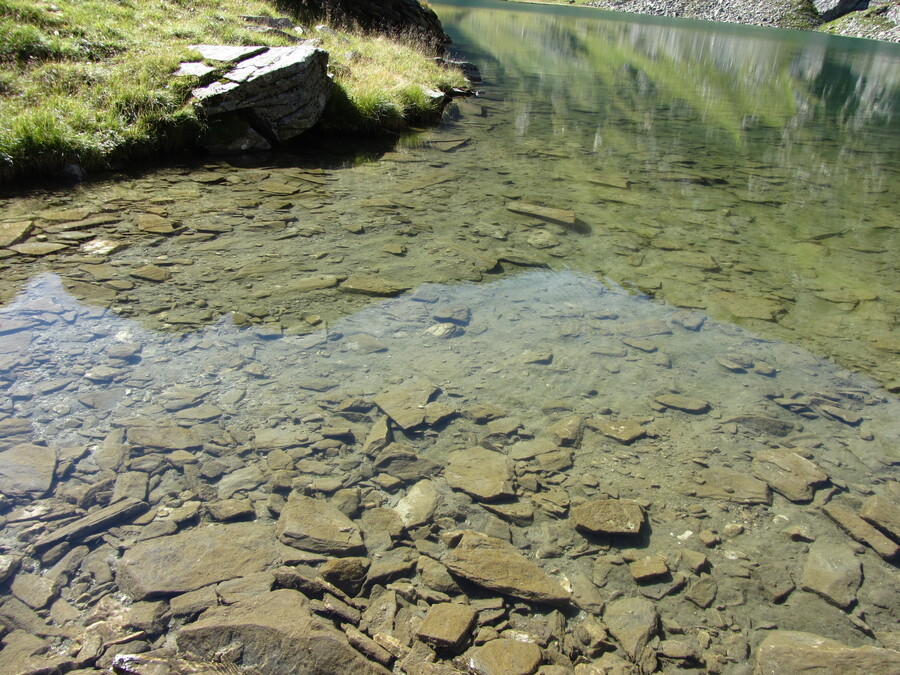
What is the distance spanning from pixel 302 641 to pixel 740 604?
9.32 feet

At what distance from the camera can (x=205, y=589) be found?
3.47 meters

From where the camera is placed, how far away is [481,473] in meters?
4.70

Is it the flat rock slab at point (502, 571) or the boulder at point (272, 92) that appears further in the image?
the boulder at point (272, 92)

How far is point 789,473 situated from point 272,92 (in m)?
13.1

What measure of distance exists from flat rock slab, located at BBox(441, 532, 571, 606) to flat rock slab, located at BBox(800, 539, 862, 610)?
5.89 ft

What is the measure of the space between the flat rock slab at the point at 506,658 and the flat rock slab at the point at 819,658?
1.33 meters

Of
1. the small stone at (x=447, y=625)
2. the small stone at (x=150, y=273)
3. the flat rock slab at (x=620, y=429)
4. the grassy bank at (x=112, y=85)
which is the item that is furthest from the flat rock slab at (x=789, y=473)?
the grassy bank at (x=112, y=85)

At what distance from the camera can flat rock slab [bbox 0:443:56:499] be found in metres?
4.05

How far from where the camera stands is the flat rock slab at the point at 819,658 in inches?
128

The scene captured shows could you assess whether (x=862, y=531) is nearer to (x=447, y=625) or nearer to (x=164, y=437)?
(x=447, y=625)

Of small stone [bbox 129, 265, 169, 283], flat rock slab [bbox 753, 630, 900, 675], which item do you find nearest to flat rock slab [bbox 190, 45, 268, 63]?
small stone [bbox 129, 265, 169, 283]

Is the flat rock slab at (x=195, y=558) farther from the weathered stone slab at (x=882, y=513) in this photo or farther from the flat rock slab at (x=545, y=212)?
the flat rock slab at (x=545, y=212)

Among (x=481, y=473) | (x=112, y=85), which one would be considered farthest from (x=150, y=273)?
(x=112, y=85)

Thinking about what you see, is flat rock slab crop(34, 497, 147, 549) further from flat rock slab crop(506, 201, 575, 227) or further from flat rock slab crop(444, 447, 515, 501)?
flat rock slab crop(506, 201, 575, 227)
